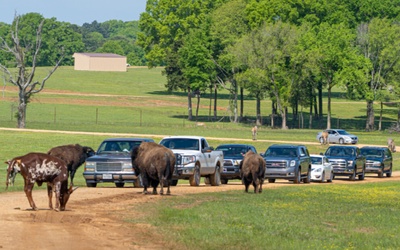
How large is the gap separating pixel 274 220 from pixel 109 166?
39.1 ft

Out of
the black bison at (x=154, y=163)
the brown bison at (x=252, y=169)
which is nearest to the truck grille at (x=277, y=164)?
the brown bison at (x=252, y=169)

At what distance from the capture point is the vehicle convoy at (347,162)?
156ft

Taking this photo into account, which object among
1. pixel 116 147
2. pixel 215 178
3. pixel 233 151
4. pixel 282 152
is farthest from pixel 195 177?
pixel 282 152

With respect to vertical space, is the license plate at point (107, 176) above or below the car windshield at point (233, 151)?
below

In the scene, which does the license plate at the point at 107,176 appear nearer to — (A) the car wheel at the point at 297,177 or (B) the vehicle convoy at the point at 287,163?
(B) the vehicle convoy at the point at 287,163

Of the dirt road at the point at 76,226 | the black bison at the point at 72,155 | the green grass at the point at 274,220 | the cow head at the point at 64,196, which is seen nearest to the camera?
the dirt road at the point at 76,226

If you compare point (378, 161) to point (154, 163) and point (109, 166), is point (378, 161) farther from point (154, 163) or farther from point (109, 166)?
point (154, 163)

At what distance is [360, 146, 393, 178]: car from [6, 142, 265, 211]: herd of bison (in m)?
21.3

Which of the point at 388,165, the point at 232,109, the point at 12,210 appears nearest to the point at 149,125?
the point at 232,109

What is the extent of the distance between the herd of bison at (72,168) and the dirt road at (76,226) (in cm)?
61

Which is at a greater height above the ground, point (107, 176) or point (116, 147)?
point (116, 147)

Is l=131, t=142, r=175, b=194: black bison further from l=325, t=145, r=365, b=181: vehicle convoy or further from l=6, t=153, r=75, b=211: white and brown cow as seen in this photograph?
l=325, t=145, r=365, b=181: vehicle convoy

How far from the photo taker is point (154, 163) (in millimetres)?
28594

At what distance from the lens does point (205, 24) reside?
12038 centimetres
